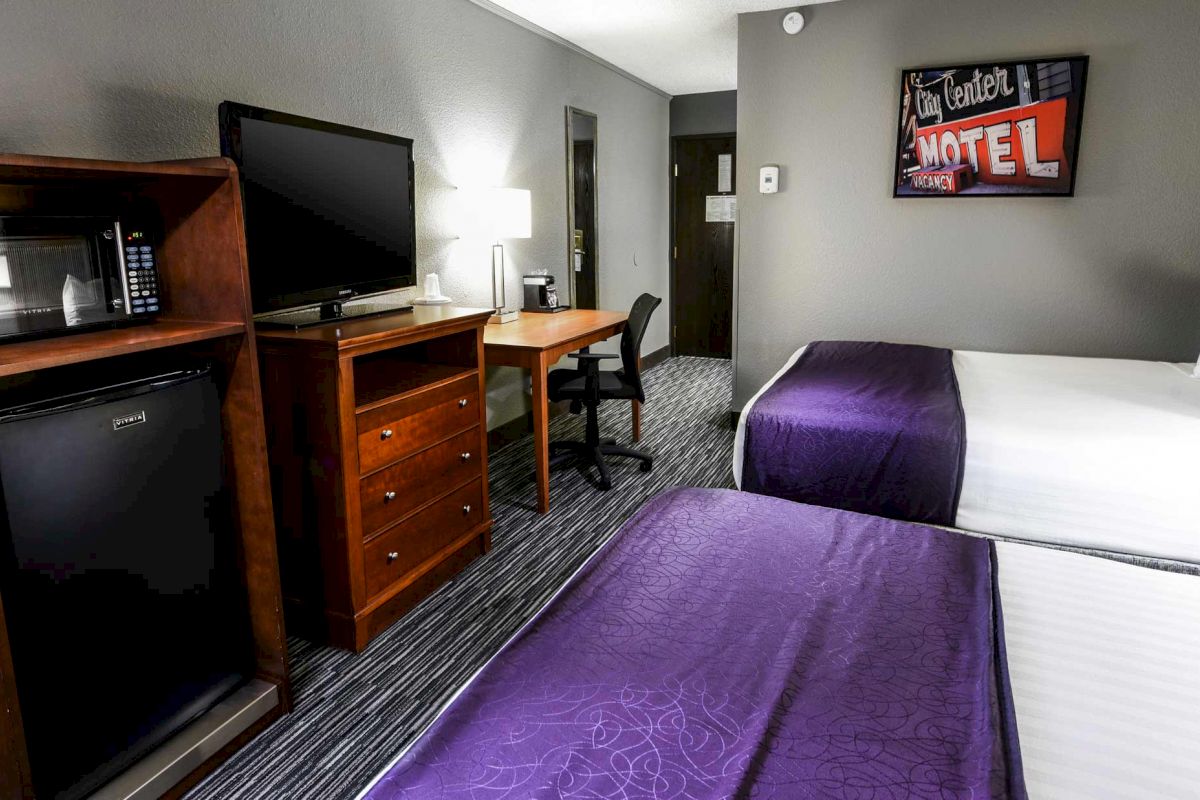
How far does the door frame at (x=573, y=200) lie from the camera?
15.3ft

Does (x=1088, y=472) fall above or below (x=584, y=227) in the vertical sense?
below

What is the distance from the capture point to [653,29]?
4250 millimetres

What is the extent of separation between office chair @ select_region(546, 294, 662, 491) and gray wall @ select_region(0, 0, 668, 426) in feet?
1.80

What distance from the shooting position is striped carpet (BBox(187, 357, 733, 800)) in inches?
69.8

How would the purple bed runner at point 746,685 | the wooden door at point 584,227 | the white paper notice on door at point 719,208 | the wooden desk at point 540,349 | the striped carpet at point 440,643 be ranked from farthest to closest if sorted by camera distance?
the white paper notice on door at point 719,208 < the wooden door at point 584,227 < the wooden desk at point 540,349 < the striped carpet at point 440,643 < the purple bed runner at point 746,685

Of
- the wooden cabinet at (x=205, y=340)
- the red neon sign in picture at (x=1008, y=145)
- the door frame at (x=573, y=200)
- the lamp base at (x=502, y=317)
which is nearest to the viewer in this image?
the wooden cabinet at (x=205, y=340)

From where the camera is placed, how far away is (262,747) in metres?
1.84

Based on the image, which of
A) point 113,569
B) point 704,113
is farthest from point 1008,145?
point 113,569

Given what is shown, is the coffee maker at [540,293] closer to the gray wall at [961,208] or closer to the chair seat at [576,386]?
the chair seat at [576,386]

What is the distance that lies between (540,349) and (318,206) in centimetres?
105

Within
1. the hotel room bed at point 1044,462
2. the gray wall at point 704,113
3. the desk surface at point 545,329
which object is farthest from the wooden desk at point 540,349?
the gray wall at point 704,113

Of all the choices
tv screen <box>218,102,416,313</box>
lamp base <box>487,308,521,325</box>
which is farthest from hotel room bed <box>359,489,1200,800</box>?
lamp base <box>487,308,521,325</box>

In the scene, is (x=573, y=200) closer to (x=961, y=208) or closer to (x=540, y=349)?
(x=540, y=349)

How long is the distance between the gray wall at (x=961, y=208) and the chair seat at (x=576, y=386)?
117 centimetres
